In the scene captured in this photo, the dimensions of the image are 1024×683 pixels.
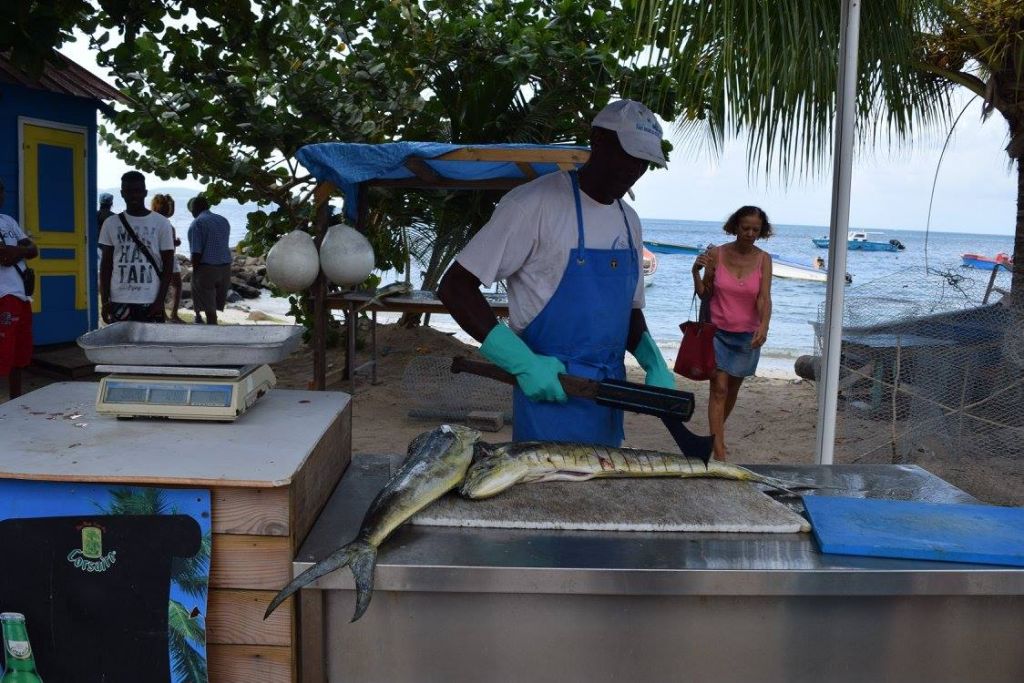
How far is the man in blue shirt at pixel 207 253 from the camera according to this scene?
1077 centimetres

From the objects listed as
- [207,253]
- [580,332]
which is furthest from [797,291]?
[580,332]

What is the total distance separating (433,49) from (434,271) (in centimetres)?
210

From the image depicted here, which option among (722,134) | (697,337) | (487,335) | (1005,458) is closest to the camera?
(487,335)

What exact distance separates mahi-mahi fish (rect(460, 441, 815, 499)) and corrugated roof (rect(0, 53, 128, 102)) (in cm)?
773

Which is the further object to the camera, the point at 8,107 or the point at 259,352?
the point at 8,107

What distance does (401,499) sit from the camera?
6.64ft

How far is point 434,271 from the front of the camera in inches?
371

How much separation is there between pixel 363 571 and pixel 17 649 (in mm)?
745

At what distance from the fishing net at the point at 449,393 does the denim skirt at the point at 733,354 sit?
6.45 feet

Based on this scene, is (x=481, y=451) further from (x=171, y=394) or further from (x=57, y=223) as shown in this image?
(x=57, y=223)

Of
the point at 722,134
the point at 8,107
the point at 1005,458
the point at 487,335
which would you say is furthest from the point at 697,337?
the point at 8,107

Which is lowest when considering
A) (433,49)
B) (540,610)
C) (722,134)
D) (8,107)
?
(540,610)

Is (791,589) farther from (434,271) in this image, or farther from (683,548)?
(434,271)

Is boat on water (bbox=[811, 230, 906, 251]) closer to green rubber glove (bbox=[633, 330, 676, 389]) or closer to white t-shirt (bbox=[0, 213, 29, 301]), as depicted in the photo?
white t-shirt (bbox=[0, 213, 29, 301])
